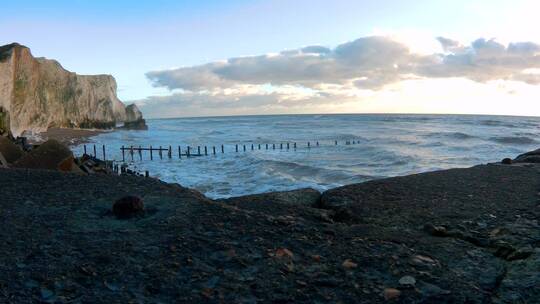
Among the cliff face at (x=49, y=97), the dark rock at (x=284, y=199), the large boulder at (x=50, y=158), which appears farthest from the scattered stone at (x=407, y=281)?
the cliff face at (x=49, y=97)

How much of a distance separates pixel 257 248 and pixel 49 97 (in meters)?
57.9

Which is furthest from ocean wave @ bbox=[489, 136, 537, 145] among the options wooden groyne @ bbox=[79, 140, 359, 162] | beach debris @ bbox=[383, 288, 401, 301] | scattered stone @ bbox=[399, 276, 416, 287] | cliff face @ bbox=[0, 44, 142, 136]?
beach debris @ bbox=[383, 288, 401, 301]

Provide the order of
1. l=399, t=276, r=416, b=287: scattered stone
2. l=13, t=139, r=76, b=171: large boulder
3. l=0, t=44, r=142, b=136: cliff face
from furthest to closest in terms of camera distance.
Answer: l=0, t=44, r=142, b=136: cliff face, l=13, t=139, r=76, b=171: large boulder, l=399, t=276, r=416, b=287: scattered stone

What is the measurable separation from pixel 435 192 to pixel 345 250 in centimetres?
400

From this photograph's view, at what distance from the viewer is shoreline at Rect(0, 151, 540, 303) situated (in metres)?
4.15

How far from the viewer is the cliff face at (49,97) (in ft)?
125

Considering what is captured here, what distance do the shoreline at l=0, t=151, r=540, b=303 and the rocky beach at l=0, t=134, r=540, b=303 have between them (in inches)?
0.6

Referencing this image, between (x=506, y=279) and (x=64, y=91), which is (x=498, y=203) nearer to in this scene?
(x=506, y=279)

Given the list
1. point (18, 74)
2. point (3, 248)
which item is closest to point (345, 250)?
point (3, 248)

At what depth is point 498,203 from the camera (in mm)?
7508

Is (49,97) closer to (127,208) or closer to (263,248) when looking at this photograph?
(127,208)

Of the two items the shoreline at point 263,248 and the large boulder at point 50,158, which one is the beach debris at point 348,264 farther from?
the large boulder at point 50,158

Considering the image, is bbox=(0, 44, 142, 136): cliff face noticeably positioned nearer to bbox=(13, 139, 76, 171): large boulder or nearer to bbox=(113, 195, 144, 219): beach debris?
bbox=(13, 139, 76, 171): large boulder

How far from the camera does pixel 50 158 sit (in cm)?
1270
